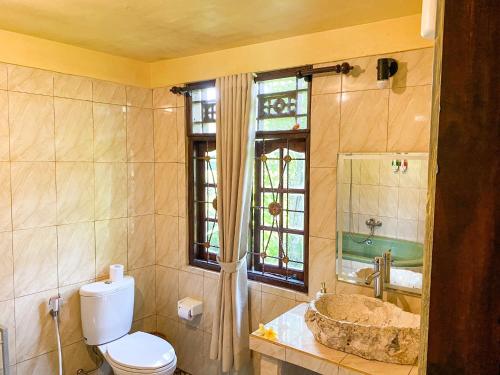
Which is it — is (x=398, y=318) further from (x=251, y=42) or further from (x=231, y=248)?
(x=251, y=42)

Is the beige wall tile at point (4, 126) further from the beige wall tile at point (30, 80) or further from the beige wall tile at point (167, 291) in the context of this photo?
the beige wall tile at point (167, 291)

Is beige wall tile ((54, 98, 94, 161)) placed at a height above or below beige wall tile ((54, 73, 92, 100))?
below

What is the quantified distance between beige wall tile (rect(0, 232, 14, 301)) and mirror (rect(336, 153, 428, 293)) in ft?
6.64

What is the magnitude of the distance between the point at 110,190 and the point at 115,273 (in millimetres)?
619

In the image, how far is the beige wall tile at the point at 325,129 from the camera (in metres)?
2.27

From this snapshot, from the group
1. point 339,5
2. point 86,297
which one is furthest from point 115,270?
point 339,5

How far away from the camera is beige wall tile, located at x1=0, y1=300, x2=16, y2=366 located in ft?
7.81

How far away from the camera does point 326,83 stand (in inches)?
90.0

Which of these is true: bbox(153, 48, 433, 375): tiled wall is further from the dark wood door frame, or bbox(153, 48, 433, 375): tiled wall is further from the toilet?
the dark wood door frame

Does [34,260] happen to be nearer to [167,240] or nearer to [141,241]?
[141,241]

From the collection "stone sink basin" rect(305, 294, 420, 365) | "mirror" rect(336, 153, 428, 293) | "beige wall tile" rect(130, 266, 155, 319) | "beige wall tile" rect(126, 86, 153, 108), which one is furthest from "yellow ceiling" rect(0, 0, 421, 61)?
"beige wall tile" rect(130, 266, 155, 319)

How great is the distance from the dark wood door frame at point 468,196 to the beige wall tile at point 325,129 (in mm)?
1929

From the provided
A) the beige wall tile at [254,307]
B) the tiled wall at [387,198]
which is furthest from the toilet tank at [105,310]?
the tiled wall at [387,198]

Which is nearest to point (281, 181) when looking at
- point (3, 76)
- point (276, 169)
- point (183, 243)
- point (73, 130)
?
point (276, 169)
